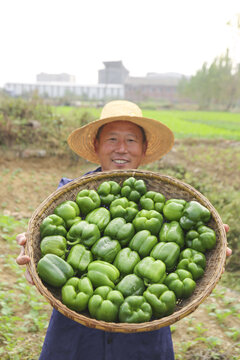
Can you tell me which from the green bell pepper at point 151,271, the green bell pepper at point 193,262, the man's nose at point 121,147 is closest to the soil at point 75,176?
the green bell pepper at point 193,262

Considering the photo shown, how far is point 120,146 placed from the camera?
235cm

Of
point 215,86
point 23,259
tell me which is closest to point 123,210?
point 23,259

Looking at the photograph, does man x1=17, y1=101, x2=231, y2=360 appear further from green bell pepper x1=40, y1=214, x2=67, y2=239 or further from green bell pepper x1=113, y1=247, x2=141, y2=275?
green bell pepper x1=113, y1=247, x2=141, y2=275

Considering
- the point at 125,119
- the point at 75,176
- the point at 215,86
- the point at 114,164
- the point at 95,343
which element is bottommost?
the point at 75,176

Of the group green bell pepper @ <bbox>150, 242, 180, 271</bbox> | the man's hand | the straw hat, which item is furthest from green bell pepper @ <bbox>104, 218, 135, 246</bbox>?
the straw hat

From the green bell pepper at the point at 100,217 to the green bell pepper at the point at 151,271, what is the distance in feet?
1.29

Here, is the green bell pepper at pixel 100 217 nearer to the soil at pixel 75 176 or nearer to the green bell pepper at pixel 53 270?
the green bell pepper at pixel 53 270

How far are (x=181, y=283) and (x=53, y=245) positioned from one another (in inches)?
29.9

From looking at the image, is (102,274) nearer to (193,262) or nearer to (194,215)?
(193,262)

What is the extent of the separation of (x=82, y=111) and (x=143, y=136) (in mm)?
10447

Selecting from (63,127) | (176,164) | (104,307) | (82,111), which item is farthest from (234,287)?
(82,111)

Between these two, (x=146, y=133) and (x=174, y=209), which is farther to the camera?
(x=146, y=133)

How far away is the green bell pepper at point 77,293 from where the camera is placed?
167 centimetres

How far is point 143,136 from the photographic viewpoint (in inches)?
106
